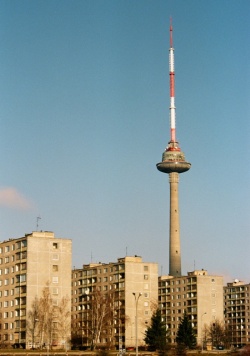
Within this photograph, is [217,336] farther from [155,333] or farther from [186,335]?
[155,333]

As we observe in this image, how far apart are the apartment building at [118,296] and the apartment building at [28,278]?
639 inches

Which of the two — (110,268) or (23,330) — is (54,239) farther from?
(110,268)

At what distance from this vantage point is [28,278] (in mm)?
150250

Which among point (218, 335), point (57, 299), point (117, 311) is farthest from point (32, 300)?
point (218, 335)

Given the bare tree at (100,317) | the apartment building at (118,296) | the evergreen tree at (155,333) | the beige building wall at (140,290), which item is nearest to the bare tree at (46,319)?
the bare tree at (100,317)

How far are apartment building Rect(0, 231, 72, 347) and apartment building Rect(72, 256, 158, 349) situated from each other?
1622cm

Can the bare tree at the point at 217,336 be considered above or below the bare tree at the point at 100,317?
below

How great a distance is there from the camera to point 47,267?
15250 cm

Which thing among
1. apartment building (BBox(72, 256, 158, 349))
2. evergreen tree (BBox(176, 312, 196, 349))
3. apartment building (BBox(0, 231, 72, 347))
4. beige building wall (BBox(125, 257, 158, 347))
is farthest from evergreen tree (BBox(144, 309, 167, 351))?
beige building wall (BBox(125, 257, 158, 347))

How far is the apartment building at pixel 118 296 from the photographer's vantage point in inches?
6905

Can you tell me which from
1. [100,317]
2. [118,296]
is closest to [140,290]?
[118,296]

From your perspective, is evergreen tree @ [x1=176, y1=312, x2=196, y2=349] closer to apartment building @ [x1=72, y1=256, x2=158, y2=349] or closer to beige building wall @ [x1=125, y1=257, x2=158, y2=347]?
apartment building @ [x1=72, y1=256, x2=158, y2=349]

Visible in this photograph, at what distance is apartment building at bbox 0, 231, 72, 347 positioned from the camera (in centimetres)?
14988

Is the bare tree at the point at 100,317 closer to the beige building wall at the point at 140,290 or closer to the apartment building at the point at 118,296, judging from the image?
the apartment building at the point at 118,296
